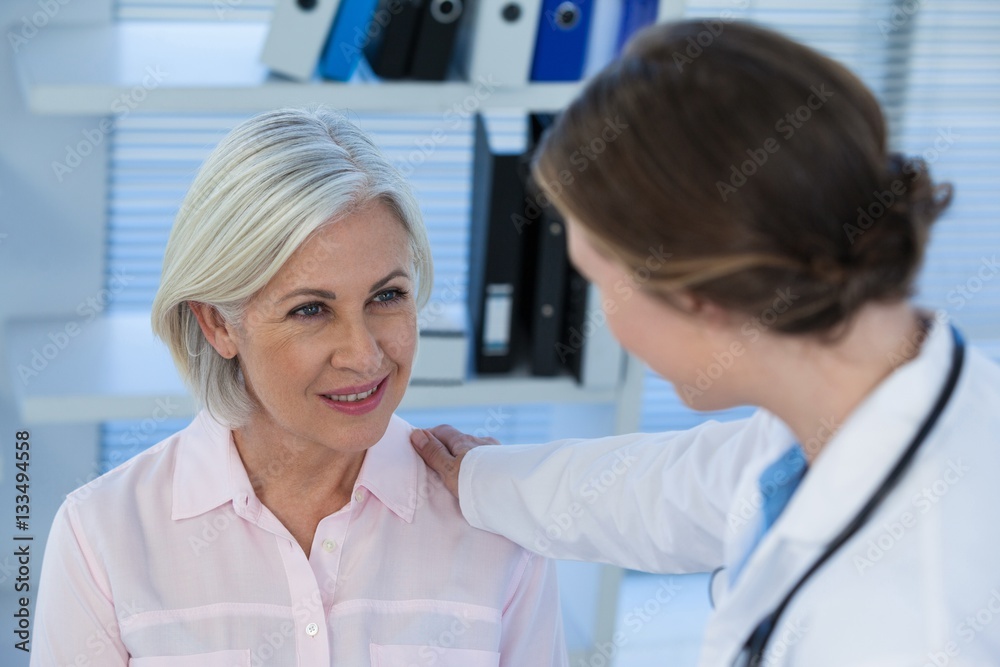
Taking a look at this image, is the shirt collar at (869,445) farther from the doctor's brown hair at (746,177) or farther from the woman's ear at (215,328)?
the woman's ear at (215,328)

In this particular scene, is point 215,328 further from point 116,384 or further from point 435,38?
point 435,38

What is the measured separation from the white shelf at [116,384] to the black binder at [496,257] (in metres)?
0.06

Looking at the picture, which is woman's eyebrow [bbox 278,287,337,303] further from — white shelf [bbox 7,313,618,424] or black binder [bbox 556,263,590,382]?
black binder [bbox 556,263,590,382]

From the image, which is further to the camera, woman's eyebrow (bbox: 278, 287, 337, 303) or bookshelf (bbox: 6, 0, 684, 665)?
bookshelf (bbox: 6, 0, 684, 665)

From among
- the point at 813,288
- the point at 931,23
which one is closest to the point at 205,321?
the point at 813,288

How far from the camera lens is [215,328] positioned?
139 centimetres

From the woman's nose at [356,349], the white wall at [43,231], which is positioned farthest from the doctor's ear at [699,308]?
the white wall at [43,231]

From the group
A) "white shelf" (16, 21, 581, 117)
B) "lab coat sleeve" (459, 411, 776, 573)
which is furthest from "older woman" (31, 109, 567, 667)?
"white shelf" (16, 21, 581, 117)

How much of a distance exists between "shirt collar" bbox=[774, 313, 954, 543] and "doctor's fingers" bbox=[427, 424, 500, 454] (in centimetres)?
63

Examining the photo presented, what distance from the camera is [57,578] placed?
131 cm

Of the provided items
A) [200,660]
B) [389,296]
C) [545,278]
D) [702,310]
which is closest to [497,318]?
[545,278]

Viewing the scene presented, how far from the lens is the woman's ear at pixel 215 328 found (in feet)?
4.52

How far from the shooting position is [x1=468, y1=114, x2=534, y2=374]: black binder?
1771 mm

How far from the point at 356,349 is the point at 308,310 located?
0.08 meters
